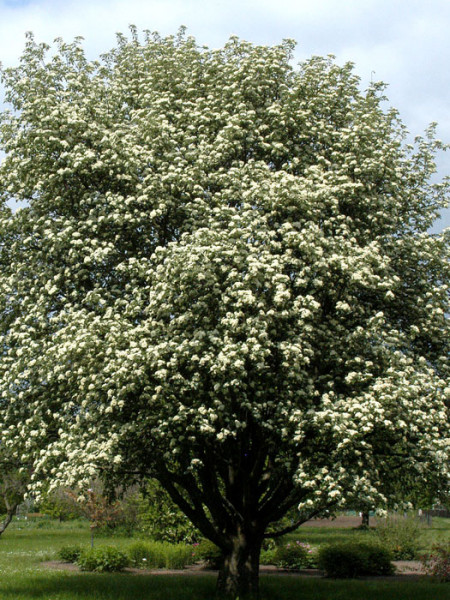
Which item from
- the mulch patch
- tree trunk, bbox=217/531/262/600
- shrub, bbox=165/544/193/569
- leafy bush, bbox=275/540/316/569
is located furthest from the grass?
tree trunk, bbox=217/531/262/600

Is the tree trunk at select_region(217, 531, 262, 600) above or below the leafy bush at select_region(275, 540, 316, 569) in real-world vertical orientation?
above

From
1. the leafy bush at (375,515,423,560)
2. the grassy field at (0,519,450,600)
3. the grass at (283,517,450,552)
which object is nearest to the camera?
the grassy field at (0,519,450,600)

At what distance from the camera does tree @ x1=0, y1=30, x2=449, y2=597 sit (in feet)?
44.2

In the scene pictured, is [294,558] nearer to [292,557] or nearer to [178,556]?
[292,557]

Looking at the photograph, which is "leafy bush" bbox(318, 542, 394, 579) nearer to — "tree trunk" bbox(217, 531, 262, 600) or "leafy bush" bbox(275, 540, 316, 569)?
"leafy bush" bbox(275, 540, 316, 569)

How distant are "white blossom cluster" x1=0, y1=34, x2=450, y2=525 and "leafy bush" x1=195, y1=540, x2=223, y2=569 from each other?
955cm

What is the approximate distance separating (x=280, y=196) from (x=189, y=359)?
4.21 meters

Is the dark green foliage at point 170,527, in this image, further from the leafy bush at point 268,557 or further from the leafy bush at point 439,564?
the leafy bush at point 439,564

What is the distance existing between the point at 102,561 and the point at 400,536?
13.9 meters

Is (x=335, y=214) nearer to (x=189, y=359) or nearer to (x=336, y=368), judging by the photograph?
(x=336, y=368)

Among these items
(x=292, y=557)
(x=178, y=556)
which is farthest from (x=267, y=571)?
(x=178, y=556)

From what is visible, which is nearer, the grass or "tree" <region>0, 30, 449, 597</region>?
"tree" <region>0, 30, 449, 597</region>

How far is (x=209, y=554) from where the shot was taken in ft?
87.2

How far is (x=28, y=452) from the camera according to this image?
50.7 ft
